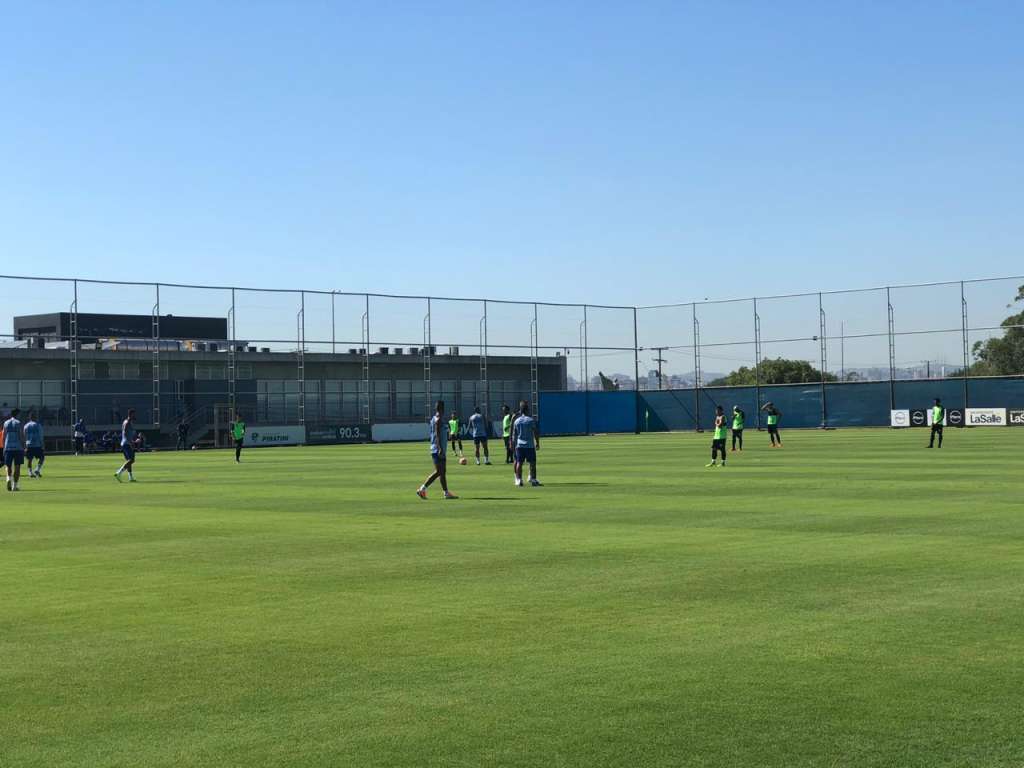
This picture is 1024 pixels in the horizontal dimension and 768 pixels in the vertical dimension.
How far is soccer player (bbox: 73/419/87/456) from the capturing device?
64188mm

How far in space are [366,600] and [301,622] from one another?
49.6 inches

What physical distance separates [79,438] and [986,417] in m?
49.0

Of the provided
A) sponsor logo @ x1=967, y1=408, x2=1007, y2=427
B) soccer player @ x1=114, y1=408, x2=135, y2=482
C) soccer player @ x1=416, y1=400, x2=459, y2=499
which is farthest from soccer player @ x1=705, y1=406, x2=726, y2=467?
sponsor logo @ x1=967, y1=408, x2=1007, y2=427

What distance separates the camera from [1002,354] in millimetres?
77250

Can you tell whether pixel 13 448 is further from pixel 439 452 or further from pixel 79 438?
pixel 79 438

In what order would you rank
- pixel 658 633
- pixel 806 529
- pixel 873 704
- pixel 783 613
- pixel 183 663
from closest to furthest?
1. pixel 873 704
2. pixel 183 663
3. pixel 658 633
4. pixel 783 613
5. pixel 806 529

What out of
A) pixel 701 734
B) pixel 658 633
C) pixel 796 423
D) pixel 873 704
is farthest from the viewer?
pixel 796 423

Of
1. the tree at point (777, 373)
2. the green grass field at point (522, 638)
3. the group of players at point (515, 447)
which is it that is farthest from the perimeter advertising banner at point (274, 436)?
the green grass field at point (522, 638)

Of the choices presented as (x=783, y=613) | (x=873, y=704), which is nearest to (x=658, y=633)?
(x=783, y=613)

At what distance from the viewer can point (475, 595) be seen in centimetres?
1215

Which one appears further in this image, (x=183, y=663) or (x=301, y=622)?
(x=301, y=622)

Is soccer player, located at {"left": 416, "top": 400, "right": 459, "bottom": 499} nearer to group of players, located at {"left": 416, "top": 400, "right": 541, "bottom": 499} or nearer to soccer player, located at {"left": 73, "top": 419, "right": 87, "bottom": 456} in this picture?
group of players, located at {"left": 416, "top": 400, "right": 541, "bottom": 499}

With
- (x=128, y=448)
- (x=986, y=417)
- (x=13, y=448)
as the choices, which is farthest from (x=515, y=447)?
(x=986, y=417)

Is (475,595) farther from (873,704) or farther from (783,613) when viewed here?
(873,704)
